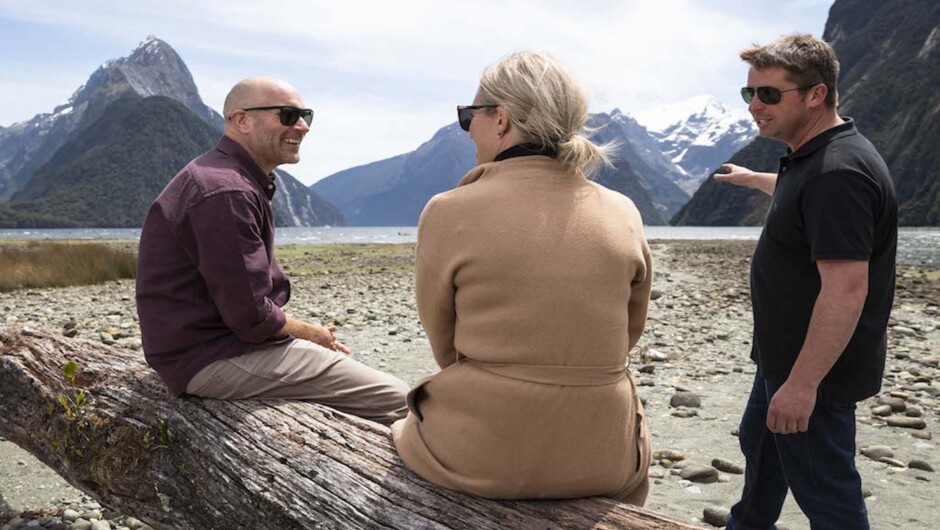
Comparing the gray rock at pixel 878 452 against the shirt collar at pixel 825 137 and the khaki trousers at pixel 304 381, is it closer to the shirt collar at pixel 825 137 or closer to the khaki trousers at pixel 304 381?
the shirt collar at pixel 825 137

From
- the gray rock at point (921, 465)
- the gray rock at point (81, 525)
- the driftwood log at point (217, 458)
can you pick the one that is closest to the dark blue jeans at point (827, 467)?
the driftwood log at point (217, 458)

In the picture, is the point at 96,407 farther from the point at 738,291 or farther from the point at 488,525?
the point at 738,291

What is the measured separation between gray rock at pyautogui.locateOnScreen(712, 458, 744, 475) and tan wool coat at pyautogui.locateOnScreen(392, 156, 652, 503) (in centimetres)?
381

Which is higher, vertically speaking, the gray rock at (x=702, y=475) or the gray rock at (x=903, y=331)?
the gray rock at (x=903, y=331)

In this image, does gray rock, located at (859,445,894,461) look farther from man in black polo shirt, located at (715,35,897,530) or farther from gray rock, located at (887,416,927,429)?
man in black polo shirt, located at (715,35,897,530)

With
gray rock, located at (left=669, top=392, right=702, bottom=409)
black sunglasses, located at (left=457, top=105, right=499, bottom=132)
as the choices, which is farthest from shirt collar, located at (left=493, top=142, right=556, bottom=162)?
gray rock, located at (left=669, top=392, right=702, bottom=409)

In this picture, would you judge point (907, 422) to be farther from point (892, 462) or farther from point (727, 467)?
point (727, 467)

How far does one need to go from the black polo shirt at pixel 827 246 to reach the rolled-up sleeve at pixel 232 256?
8.46ft

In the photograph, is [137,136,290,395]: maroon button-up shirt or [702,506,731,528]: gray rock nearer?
[137,136,290,395]: maroon button-up shirt

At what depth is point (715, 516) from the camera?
5082 mm

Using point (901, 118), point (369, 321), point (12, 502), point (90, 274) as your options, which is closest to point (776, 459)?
point (12, 502)

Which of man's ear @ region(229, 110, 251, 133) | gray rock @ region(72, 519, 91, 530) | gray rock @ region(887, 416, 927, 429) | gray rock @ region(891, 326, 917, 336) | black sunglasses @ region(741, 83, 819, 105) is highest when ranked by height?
black sunglasses @ region(741, 83, 819, 105)

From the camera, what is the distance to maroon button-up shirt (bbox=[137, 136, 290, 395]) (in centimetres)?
350

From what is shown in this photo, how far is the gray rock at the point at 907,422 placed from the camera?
7.13 m
